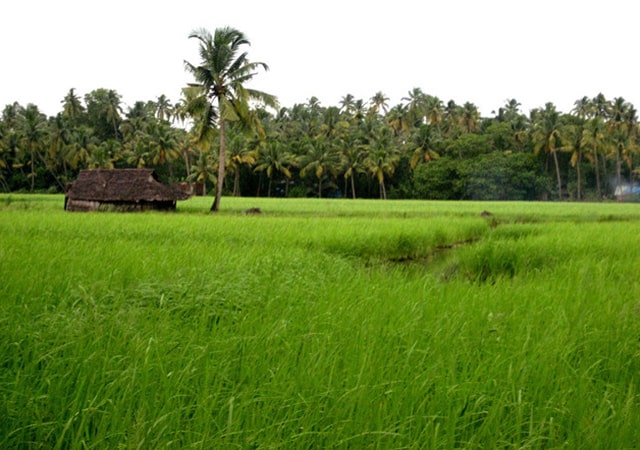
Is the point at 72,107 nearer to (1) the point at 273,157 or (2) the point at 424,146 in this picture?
(1) the point at 273,157

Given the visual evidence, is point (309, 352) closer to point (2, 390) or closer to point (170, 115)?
point (2, 390)

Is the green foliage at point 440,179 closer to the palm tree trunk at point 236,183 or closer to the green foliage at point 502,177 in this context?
the green foliage at point 502,177

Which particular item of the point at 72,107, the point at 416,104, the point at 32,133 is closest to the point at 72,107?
the point at 72,107

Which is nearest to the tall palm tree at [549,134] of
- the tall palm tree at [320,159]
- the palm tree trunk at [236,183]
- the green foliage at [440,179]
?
the green foliage at [440,179]

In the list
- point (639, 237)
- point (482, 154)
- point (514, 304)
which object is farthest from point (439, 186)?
point (514, 304)

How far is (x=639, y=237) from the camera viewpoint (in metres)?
8.72

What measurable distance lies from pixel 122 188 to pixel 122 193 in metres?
0.30

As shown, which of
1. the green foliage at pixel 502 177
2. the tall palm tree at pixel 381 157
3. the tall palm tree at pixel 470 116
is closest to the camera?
the green foliage at pixel 502 177

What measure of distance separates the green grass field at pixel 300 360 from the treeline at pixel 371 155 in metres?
31.7

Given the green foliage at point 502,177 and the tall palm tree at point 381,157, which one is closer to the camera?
the green foliage at point 502,177

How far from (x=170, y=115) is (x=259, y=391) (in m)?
52.6

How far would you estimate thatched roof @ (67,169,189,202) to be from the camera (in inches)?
714

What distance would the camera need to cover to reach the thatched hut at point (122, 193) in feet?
A: 59.6

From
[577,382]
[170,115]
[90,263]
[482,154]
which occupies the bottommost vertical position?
[577,382]
